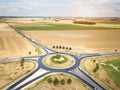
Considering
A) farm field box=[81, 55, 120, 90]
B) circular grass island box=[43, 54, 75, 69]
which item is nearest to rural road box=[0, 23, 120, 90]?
circular grass island box=[43, 54, 75, 69]

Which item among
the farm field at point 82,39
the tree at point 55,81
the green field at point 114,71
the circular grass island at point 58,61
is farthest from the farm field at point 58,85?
the farm field at point 82,39

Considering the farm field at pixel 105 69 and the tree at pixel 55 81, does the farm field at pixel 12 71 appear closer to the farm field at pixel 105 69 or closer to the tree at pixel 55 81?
the tree at pixel 55 81

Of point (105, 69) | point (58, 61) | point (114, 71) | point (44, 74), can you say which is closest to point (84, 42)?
point (58, 61)

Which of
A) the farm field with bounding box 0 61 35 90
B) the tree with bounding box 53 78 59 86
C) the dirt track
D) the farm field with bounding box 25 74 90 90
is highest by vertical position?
the dirt track

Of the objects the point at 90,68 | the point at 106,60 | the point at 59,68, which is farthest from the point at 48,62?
the point at 106,60

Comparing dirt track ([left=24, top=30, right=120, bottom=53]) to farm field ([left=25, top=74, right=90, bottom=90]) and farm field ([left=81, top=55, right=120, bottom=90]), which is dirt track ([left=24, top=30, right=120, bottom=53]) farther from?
farm field ([left=25, top=74, right=90, bottom=90])
